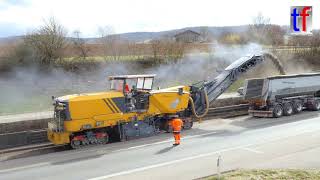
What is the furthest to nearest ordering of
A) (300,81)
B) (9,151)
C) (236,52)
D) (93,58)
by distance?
(93,58), (236,52), (300,81), (9,151)

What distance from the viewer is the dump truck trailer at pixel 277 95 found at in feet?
82.5

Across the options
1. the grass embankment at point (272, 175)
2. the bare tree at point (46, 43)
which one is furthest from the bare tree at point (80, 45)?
the grass embankment at point (272, 175)

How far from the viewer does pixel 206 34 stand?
170 ft

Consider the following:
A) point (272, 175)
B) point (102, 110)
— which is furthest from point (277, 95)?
point (272, 175)

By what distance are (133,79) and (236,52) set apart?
1171cm

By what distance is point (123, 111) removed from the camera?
1925 centimetres

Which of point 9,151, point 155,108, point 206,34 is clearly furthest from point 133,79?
point 206,34

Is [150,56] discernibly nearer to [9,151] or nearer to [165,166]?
[9,151]

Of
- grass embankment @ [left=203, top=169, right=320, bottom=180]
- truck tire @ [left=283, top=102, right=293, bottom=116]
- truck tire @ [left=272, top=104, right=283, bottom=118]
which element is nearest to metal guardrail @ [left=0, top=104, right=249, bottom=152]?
grass embankment @ [left=203, top=169, right=320, bottom=180]

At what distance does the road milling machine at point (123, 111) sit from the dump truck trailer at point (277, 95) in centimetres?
343

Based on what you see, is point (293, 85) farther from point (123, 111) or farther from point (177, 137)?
point (123, 111)

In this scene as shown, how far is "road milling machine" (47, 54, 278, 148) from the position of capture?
58.9 ft

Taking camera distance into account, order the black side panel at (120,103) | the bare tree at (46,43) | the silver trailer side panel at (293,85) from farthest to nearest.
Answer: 1. the bare tree at (46,43)
2. the silver trailer side panel at (293,85)
3. the black side panel at (120,103)

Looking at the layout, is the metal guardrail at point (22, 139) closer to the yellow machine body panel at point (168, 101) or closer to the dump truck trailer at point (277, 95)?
the yellow machine body panel at point (168, 101)
